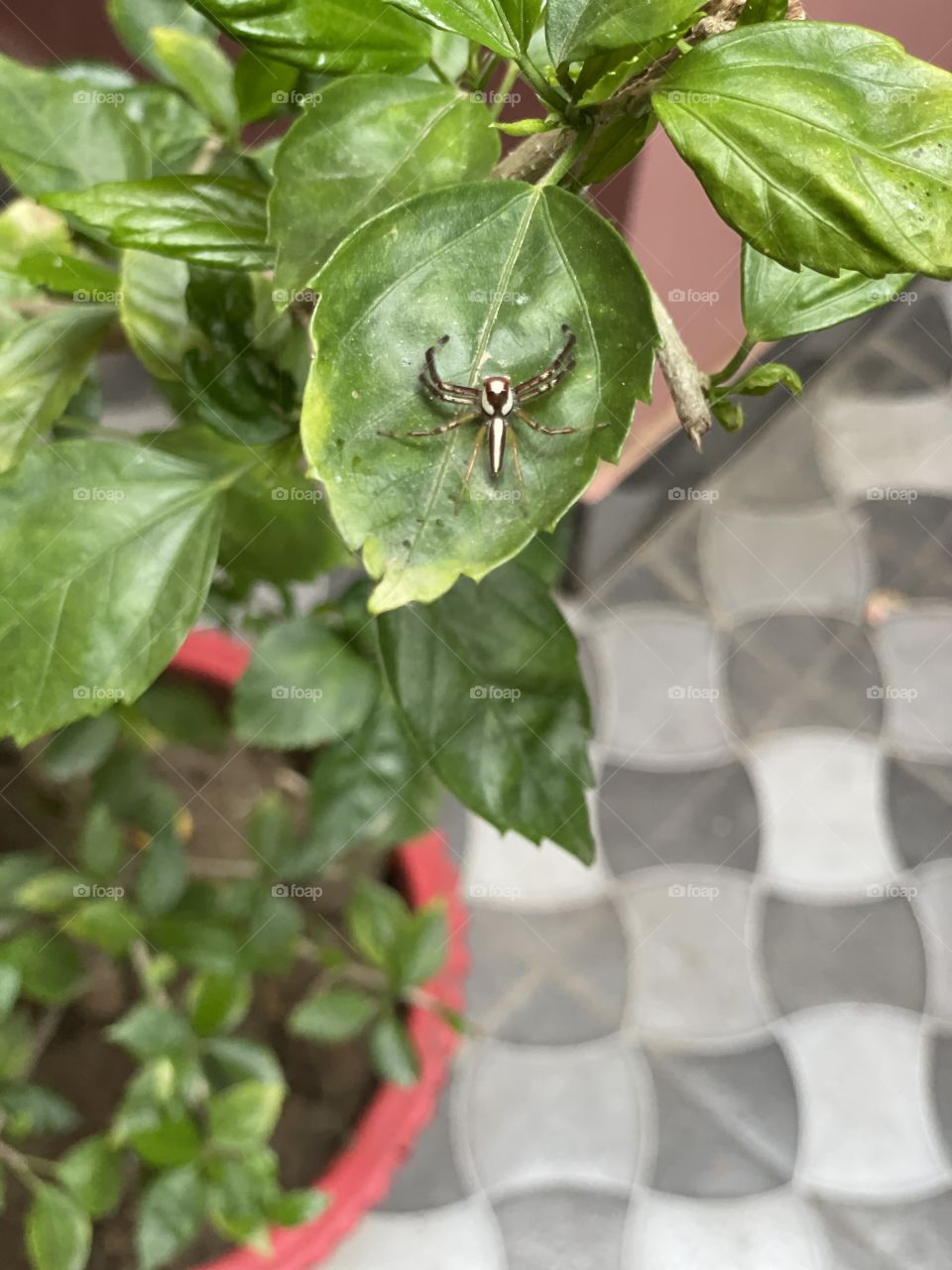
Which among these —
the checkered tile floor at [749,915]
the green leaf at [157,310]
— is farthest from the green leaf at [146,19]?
the checkered tile floor at [749,915]

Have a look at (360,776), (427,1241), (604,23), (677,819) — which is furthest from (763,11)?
(427,1241)

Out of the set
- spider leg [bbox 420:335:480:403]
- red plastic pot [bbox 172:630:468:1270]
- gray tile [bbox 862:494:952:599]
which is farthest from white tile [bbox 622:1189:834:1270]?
spider leg [bbox 420:335:480:403]

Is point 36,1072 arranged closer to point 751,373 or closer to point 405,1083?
point 405,1083

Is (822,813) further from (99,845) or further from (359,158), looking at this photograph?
(359,158)

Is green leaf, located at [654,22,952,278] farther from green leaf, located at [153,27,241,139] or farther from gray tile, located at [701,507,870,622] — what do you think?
gray tile, located at [701,507,870,622]

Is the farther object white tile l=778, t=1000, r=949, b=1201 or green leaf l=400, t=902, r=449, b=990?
white tile l=778, t=1000, r=949, b=1201

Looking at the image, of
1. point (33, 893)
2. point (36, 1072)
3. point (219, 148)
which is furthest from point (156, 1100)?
point (219, 148)

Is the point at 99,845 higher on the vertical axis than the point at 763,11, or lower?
lower
